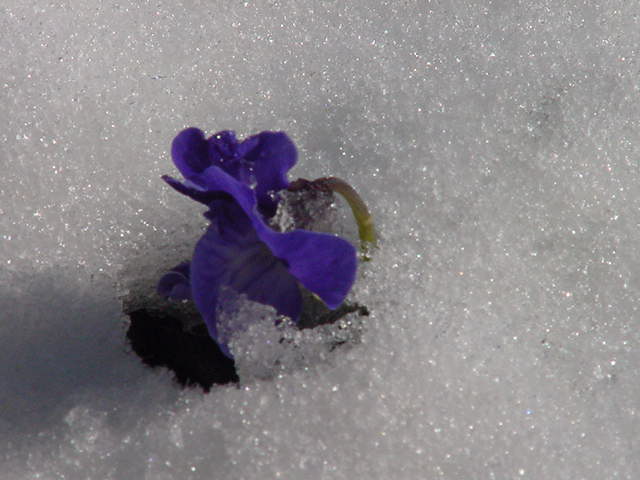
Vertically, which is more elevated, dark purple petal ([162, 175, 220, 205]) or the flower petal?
dark purple petal ([162, 175, 220, 205])

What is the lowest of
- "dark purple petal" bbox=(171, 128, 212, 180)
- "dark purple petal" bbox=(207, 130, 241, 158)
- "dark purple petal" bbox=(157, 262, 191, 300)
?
"dark purple petal" bbox=(157, 262, 191, 300)

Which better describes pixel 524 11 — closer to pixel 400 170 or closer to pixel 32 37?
pixel 400 170

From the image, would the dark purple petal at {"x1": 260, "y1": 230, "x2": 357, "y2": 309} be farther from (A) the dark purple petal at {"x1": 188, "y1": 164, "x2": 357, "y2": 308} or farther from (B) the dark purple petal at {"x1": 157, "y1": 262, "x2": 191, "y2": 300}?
(B) the dark purple petal at {"x1": 157, "y1": 262, "x2": 191, "y2": 300}

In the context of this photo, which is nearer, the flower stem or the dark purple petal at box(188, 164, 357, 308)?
the dark purple petal at box(188, 164, 357, 308)

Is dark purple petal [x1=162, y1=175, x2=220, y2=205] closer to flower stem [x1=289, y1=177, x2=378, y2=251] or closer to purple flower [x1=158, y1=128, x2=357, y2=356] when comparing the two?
purple flower [x1=158, y1=128, x2=357, y2=356]

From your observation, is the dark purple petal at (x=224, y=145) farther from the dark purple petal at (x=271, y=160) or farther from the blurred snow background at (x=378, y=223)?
the blurred snow background at (x=378, y=223)

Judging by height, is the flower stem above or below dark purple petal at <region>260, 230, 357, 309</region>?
above

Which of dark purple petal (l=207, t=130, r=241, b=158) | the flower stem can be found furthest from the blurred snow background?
dark purple petal (l=207, t=130, r=241, b=158)

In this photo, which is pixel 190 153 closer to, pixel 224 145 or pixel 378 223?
pixel 224 145

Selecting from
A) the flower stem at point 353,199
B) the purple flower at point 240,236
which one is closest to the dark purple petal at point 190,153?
the purple flower at point 240,236
